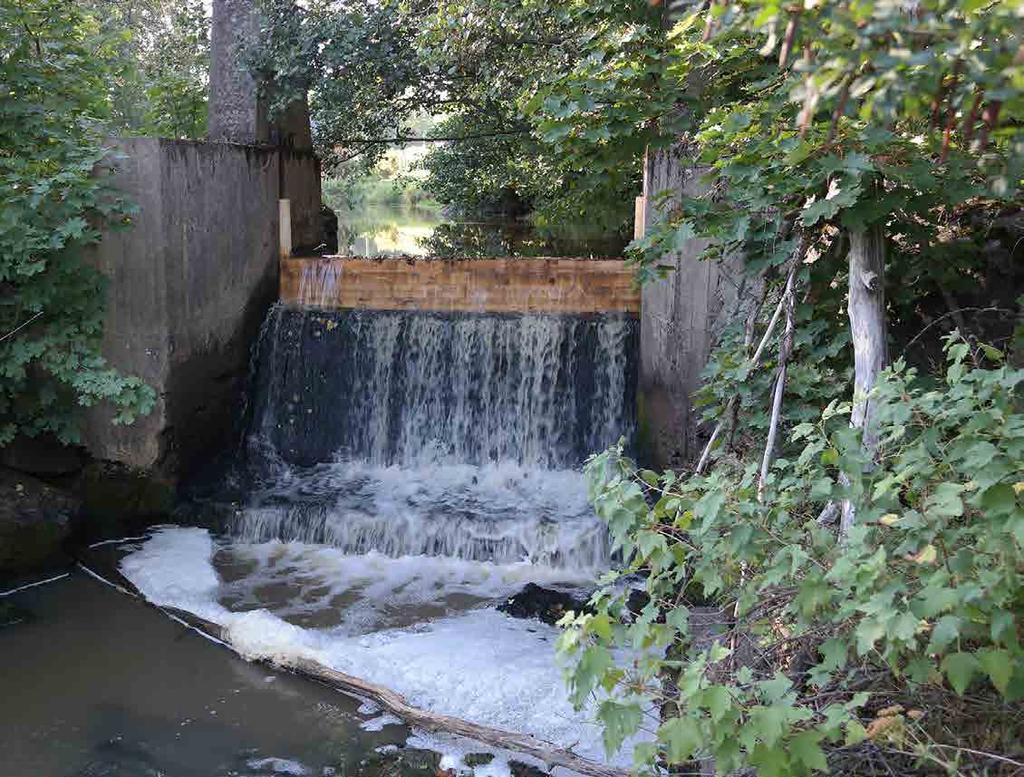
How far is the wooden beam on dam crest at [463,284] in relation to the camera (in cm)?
774

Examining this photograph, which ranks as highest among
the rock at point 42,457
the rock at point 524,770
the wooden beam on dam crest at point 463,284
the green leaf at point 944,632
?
the wooden beam on dam crest at point 463,284

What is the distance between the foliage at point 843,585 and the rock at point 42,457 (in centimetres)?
521

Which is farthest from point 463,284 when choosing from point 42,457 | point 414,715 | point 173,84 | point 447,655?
point 414,715

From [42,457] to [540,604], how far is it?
388 centimetres

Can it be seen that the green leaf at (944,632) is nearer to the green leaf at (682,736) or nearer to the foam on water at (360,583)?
the green leaf at (682,736)

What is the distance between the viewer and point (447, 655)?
17.1 feet

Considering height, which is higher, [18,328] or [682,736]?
[18,328]

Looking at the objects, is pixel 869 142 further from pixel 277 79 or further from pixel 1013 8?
pixel 277 79

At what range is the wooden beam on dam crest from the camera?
7.74 m

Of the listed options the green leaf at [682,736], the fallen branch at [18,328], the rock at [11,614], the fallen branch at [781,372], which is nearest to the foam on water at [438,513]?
the rock at [11,614]

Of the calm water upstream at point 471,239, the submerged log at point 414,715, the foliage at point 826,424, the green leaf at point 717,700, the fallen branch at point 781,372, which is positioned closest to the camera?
the foliage at point 826,424

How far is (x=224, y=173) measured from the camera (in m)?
7.66

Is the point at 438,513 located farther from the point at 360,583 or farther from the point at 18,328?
the point at 18,328

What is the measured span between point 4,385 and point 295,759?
12.0ft
